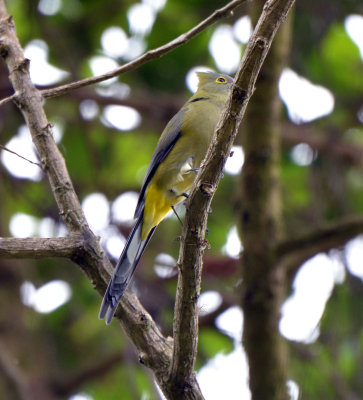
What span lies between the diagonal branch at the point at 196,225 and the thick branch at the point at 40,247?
0.41 m

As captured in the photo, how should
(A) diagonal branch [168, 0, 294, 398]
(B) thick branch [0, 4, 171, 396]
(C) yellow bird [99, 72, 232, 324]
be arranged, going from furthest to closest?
1. (C) yellow bird [99, 72, 232, 324]
2. (B) thick branch [0, 4, 171, 396]
3. (A) diagonal branch [168, 0, 294, 398]

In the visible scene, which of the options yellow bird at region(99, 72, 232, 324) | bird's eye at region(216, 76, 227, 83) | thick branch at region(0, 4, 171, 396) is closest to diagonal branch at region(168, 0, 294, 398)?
thick branch at region(0, 4, 171, 396)

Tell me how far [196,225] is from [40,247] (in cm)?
53

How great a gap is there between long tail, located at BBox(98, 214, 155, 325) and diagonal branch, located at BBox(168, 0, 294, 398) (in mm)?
283

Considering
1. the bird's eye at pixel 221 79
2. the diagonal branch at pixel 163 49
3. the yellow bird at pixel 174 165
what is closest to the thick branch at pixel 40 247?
the diagonal branch at pixel 163 49

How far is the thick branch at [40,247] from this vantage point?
86.8 inches

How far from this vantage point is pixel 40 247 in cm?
224

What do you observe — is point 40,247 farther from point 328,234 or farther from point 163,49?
point 328,234

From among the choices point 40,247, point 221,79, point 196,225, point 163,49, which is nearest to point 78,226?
point 40,247

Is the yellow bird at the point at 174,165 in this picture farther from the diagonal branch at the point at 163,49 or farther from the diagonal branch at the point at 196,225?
the diagonal branch at the point at 196,225

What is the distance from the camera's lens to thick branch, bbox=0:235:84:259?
221cm

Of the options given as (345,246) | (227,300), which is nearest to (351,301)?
(345,246)

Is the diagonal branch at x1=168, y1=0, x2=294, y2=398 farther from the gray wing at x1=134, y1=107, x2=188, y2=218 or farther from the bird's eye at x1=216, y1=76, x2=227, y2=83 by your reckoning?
the bird's eye at x1=216, y1=76, x2=227, y2=83

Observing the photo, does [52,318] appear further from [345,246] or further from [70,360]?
[345,246]
